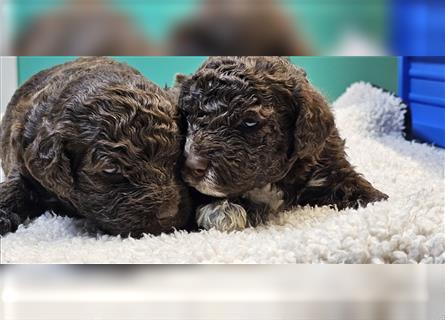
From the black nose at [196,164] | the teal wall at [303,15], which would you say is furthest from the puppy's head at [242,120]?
the teal wall at [303,15]

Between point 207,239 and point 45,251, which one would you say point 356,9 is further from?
point 45,251

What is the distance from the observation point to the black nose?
929mm

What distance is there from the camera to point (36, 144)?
0.93 meters

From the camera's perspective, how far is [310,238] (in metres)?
0.91

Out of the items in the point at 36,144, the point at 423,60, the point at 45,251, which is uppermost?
the point at 423,60

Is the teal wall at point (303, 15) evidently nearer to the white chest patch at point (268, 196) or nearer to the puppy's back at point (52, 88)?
the puppy's back at point (52, 88)

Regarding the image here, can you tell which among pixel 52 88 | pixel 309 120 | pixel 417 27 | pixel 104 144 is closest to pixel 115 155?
pixel 104 144

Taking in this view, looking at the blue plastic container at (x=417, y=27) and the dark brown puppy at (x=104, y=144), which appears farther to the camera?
the dark brown puppy at (x=104, y=144)

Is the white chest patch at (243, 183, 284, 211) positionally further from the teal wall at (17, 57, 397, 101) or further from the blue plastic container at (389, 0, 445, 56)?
the blue plastic container at (389, 0, 445, 56)

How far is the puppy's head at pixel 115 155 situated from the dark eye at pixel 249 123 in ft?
0.30

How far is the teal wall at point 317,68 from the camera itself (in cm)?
87

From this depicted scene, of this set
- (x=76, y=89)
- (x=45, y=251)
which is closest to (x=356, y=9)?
(x=76, y=89)

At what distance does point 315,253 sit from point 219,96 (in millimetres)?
248

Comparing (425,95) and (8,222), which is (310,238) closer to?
(425,95)
